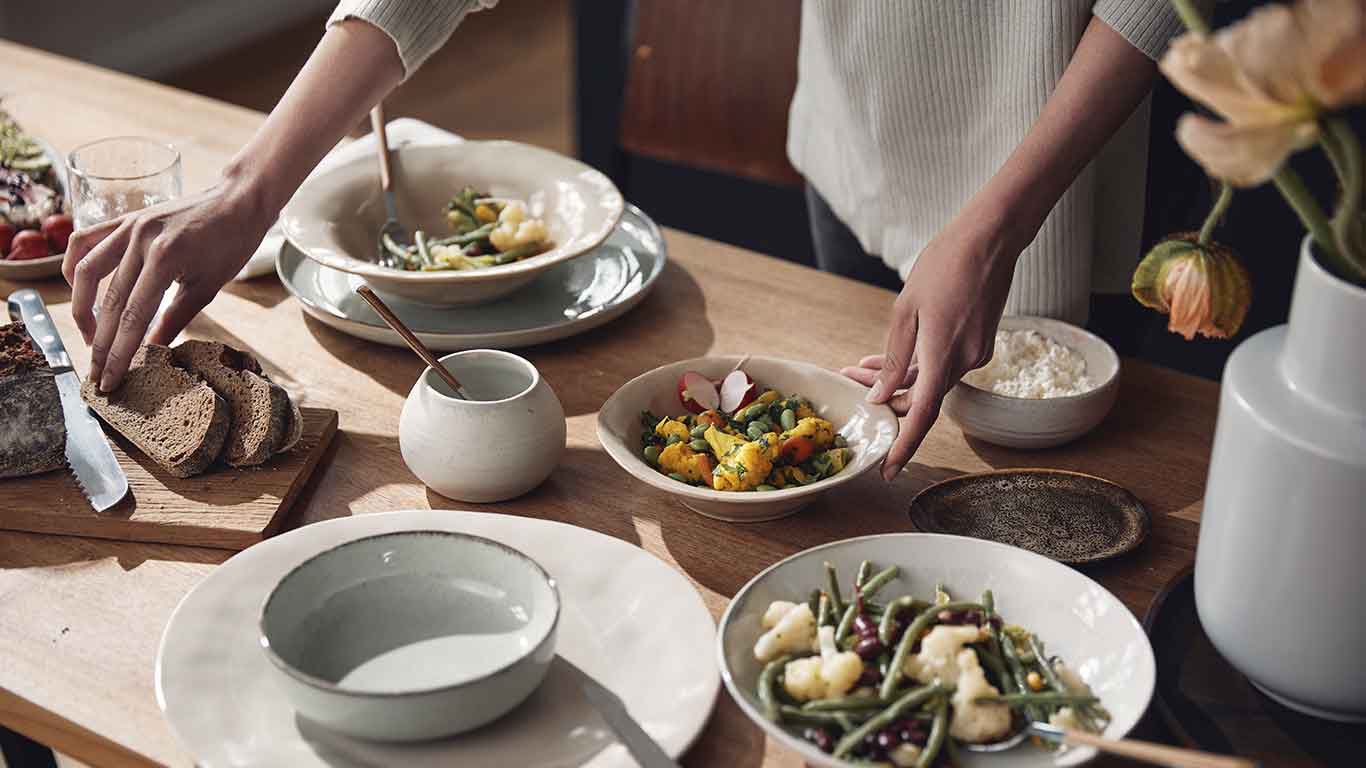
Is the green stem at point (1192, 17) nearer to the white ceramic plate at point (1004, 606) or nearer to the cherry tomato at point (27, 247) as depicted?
the white ceramic plate at point (1004, 606)

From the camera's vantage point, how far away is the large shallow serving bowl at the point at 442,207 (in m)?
1.43

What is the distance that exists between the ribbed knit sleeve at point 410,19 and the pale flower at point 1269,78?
1015 millimetres

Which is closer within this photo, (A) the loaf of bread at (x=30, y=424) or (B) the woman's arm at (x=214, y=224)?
(A) the loaf of bread at (x=30, y=424)

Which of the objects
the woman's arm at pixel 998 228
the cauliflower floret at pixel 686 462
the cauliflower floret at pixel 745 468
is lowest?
the cauliflower floret at pixel 686 462

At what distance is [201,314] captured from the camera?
1522 millimetres

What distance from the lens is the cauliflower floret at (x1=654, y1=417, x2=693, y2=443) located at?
1185mm

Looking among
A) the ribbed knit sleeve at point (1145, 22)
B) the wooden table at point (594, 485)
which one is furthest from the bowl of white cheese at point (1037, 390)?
the ribbed knit sleeve at point (1145, 22)

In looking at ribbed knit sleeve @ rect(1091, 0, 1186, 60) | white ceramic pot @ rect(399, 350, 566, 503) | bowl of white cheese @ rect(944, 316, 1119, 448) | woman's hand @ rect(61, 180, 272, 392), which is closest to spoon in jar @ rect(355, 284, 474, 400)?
white ceramic pot @ rect(399, 350, 566, 503)

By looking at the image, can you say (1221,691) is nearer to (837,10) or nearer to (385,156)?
(837,10)

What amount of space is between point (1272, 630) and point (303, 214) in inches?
43.5

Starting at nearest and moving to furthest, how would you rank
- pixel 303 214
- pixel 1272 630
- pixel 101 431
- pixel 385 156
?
pixel 1272 630, pixel 101 431, pixel 303 214, pixel 385 156

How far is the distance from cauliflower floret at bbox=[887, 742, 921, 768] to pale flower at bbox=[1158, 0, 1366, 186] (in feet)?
1.30

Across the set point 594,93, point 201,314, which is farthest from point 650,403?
point 594,93

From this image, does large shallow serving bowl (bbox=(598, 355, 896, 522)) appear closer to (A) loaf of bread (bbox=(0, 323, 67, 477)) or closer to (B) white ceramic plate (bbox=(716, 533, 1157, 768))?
(B) white ceramic plate (bbox=(716, 533, 1157, 768))
